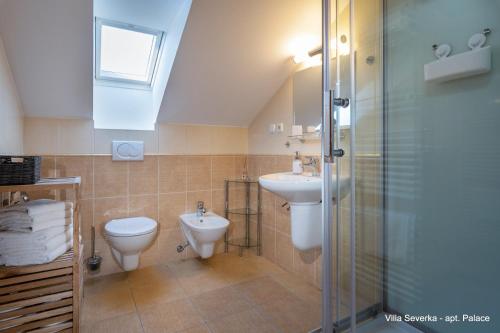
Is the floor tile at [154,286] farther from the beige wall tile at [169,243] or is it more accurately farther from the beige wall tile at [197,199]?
the beige wall tile at [197,199]

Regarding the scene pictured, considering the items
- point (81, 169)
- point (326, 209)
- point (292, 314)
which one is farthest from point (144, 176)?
point (326, 209)

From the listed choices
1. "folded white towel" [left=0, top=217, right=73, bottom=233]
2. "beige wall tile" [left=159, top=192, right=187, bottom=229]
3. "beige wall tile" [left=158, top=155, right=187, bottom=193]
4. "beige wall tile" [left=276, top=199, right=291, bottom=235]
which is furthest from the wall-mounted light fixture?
"folded white towel" [left=0, top=217, right=73, bottom=233]

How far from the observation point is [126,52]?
245cm

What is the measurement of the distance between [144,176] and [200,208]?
2.08 feet

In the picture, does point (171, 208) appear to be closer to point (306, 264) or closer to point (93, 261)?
point (93, 261)

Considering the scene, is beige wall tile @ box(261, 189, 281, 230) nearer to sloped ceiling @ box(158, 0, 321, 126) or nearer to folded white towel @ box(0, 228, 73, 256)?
sloped ceiling @ box(158, 0, 321, 126)

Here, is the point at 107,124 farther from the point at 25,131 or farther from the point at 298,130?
the point at 298,130

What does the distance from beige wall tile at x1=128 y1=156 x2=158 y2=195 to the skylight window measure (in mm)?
765

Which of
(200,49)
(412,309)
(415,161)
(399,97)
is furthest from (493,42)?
(200,49)

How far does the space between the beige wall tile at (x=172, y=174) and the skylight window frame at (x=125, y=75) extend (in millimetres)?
744

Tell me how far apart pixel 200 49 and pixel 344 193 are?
4.78 ft

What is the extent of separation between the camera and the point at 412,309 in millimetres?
1523

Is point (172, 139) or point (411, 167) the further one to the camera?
point (172, 139)

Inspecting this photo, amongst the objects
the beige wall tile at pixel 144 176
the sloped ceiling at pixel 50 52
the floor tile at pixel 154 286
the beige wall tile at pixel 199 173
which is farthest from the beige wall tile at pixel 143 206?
the sloped ceiling at pixel 50 52
